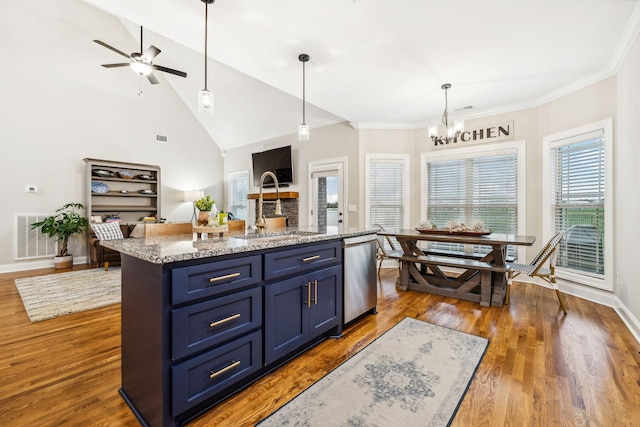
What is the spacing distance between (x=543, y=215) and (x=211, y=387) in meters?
4.72

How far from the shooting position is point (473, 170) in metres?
4.74

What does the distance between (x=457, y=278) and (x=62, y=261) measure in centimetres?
661

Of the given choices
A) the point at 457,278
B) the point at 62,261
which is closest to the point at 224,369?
the point at 457,278

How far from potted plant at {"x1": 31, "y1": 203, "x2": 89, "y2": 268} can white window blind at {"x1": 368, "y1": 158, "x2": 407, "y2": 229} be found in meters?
5.45

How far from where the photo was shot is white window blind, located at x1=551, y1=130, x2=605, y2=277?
341 centimetres

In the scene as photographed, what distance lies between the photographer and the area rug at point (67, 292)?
303cm

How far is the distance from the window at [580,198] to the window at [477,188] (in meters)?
0.43

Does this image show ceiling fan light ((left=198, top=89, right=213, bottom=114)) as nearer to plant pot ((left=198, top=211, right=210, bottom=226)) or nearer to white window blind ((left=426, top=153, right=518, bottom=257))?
plant pot ((left=198, top=211, right=210, bottom=226))

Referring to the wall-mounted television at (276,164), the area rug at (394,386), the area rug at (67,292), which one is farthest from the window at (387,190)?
the area rug at (67,292)

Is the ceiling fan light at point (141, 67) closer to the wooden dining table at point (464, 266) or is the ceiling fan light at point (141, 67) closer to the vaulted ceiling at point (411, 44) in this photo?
the vaulted ceiling at point (411, 44)

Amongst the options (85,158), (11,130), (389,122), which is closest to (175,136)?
(85,158)

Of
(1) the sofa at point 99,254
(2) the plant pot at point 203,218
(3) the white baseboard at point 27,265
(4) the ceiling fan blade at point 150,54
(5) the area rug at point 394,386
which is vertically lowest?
(5) the area rug at point 394,386

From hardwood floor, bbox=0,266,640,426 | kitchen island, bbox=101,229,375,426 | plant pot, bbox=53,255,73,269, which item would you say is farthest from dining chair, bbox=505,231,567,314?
plant pot, bbox=53,255,73,269

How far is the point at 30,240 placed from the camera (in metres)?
4.97
